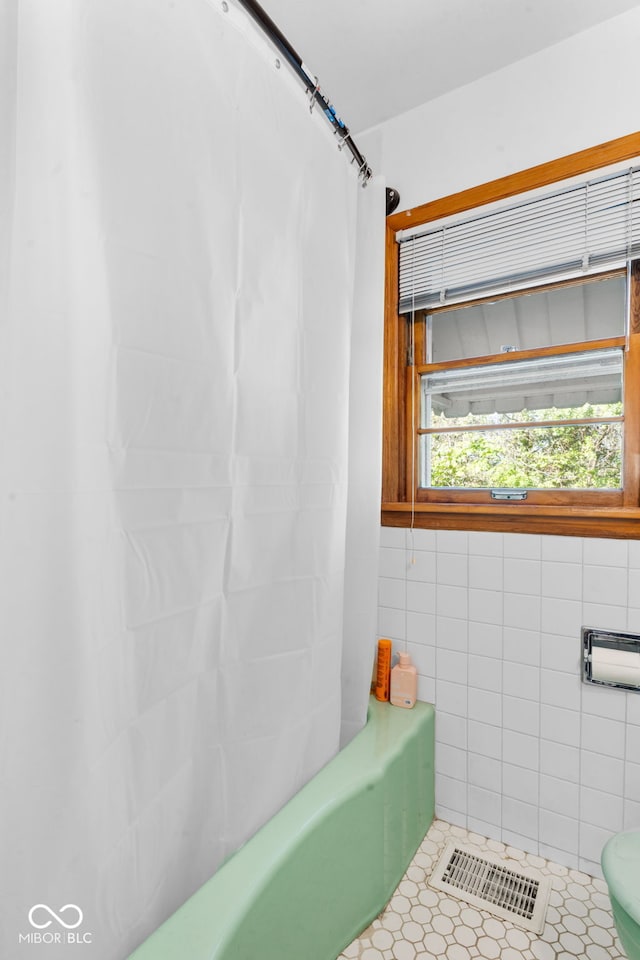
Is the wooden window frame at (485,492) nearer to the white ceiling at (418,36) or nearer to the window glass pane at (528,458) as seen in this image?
the window glass pane at (528,458)

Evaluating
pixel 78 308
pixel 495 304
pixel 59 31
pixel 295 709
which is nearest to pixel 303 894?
pixel 295 709

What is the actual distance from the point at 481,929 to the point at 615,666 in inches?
27.9

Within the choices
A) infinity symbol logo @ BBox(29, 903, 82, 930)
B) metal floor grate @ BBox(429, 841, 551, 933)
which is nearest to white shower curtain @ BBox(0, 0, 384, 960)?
infinity symbol logo @ BBox(29, 903, 82, 930)

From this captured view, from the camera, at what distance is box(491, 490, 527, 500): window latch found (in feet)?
4.87

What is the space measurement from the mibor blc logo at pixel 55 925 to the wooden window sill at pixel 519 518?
3.99 feet

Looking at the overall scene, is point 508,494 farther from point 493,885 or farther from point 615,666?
point 493,885

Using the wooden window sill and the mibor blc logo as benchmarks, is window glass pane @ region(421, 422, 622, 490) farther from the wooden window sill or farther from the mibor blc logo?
the mibor blc logo

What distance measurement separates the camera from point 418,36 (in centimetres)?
137

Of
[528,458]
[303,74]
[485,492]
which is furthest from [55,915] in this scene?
[303,74]

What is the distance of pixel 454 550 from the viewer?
1521mm

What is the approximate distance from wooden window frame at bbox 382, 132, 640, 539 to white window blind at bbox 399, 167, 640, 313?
0.16ft

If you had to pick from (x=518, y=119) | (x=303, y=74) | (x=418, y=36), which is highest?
(x=418, y=36)

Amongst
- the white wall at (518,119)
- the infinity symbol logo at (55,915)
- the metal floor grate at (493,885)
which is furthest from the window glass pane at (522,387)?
the infinity symbol logo at (55,915)

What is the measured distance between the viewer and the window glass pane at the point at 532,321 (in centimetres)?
142
